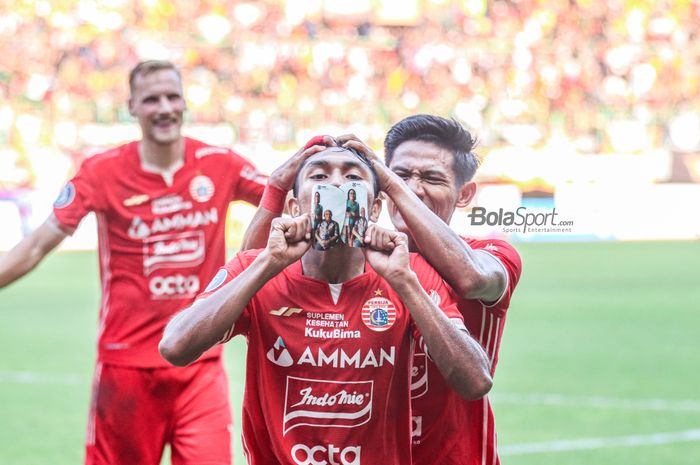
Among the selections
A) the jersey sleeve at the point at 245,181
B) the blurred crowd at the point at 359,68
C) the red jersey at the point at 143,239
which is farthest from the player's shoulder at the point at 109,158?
the blurred crowd at the point at 359,68

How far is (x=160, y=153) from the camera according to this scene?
5.58 meters

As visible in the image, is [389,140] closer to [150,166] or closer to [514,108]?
[150,166]

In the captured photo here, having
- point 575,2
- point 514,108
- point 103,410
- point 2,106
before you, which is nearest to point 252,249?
point 103,410

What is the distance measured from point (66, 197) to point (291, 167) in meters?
2.49

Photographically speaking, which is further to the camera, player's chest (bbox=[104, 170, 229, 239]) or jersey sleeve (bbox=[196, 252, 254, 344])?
player's chest (bbox=[104, 170, 229, 239])

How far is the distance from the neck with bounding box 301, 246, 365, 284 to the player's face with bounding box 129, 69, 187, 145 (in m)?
2.54

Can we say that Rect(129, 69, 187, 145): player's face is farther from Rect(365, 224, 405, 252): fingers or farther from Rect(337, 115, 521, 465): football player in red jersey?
Rect(365, 224, 405, 252): fingers

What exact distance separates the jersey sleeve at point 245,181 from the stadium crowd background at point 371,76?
1412cm

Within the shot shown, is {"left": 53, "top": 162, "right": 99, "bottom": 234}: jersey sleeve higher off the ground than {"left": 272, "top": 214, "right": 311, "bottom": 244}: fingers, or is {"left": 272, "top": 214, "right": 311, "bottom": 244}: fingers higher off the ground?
{"left": 53, "top": 162, "right": 99, "bottom": 234}: jersey sleeve

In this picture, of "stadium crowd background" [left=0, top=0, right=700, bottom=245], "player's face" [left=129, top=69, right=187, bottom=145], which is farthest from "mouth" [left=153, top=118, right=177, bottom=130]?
"stadium crowd background" [left=0, top=0, right=700, bottom=245]

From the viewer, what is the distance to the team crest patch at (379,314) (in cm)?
305

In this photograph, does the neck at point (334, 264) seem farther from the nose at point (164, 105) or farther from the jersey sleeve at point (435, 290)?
the nose at point (164, 105)

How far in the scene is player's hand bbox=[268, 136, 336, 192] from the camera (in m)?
3.12

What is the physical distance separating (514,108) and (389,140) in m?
20.9
